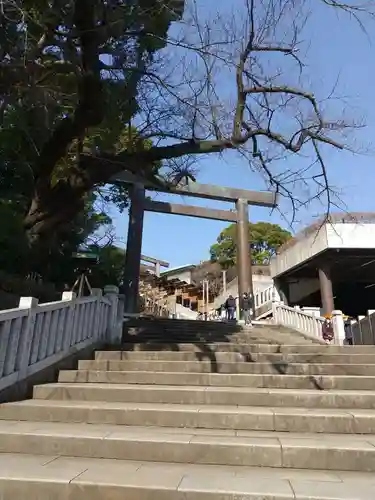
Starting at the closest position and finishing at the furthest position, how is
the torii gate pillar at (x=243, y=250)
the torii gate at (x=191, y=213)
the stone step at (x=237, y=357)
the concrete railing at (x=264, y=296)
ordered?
the stone step at (x=237, y=357)
the torii gate at (x=191, y=213)
the torii gate pillar at (x=243, y=250)
the concrete railing at (x=264, y=296)

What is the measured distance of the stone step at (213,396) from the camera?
3.83 metres

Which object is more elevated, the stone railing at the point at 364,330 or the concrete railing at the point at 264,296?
the concrete railing at the point at 264,296

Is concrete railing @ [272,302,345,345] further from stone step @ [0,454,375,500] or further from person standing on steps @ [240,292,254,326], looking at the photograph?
stone step @ [0,454,375,500]

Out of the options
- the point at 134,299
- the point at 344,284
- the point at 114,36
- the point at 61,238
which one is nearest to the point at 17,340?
the point at 114,36

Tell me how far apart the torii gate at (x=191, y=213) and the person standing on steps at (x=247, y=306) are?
58 cm

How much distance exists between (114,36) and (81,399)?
4625 mm

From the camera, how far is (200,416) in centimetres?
347

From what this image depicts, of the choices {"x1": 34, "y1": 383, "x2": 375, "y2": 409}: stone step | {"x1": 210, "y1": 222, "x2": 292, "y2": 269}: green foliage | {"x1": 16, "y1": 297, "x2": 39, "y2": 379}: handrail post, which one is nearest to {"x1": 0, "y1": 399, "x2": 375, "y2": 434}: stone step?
{"x1": 34, "y1": 383, "x2": 375, "y2": 409}: stone step

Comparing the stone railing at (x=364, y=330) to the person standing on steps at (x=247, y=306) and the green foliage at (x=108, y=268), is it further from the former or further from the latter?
the green foliage at (x=108, y=268)

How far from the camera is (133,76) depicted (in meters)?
6.43

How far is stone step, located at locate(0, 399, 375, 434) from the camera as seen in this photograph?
3.33m

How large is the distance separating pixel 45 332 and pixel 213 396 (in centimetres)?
215

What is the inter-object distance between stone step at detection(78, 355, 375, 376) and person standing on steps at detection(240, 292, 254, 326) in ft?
24.6

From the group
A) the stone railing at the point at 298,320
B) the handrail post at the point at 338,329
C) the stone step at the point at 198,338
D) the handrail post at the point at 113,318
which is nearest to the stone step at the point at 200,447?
the handrail post at the point at 113,318
